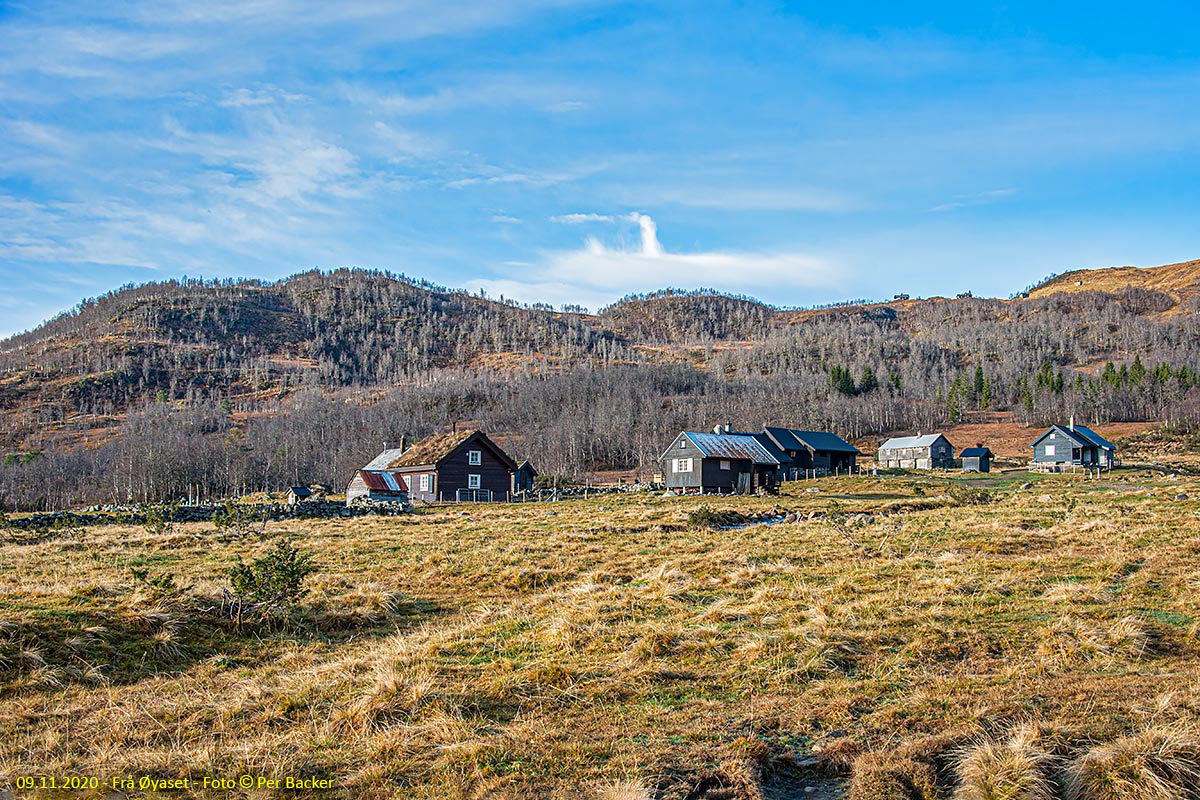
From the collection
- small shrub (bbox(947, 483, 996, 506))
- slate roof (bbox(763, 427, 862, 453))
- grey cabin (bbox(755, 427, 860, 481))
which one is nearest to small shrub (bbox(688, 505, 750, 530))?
small shrub (bbox(947, 483, 996, 506))

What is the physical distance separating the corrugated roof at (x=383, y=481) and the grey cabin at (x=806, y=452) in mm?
35809

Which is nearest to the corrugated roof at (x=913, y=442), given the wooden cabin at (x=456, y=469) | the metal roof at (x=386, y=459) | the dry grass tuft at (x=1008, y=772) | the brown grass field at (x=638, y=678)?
the wooden cabin at (x=456, y=469)

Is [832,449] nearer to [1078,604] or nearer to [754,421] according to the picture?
[754,421]

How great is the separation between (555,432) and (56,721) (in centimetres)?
12145

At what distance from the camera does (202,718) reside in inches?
320

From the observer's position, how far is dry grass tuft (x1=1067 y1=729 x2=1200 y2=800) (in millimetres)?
6055

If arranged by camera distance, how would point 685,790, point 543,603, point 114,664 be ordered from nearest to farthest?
point 685,790, point 114,664, point 543,603

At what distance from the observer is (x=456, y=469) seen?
190 feet

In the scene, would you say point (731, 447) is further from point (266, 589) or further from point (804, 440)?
point (266, 589)

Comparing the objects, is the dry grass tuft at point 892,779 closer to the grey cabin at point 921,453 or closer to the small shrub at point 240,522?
the small shrub at point 240,522

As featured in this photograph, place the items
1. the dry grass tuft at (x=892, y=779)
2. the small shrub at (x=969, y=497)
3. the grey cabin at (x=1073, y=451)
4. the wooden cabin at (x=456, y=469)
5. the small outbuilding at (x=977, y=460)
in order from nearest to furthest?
the dry grass tuft at (x=892, y=779) → the small shrub at (x=969, y=497) → the wooden cabin at (x=456, y=469) → the grey cabin at (x=1073, y=451) → the small outbuilding at (x=977, y=460)

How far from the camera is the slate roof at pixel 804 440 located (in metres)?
77.1

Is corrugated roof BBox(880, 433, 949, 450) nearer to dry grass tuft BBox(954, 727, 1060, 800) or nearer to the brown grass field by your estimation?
the brown grass field

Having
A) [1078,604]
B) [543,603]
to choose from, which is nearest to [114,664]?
[543,603]
